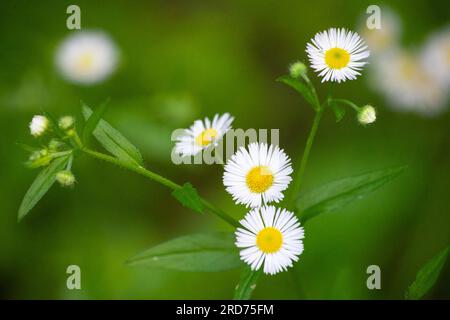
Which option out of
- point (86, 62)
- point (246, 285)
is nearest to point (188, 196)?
point (246, 285)

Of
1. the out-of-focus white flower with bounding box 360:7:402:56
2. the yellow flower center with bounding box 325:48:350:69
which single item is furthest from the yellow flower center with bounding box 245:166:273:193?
the out-of-focus white flower with bounding box 360:7:402:56

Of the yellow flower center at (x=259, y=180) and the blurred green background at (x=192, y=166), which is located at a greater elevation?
the blurred green background at (x=192, y=166)

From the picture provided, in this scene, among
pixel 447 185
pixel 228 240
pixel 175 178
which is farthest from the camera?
pixel 175 178

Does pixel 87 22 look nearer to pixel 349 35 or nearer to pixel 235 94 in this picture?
pixel 235 94

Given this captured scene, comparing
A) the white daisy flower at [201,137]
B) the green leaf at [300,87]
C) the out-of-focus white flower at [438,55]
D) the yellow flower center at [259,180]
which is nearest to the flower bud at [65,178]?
the white daisy flower at [201,137]

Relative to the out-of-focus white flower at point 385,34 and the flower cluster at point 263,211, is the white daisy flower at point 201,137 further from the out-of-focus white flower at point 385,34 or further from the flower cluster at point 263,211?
the out-of-focus white flower at point 385,34
